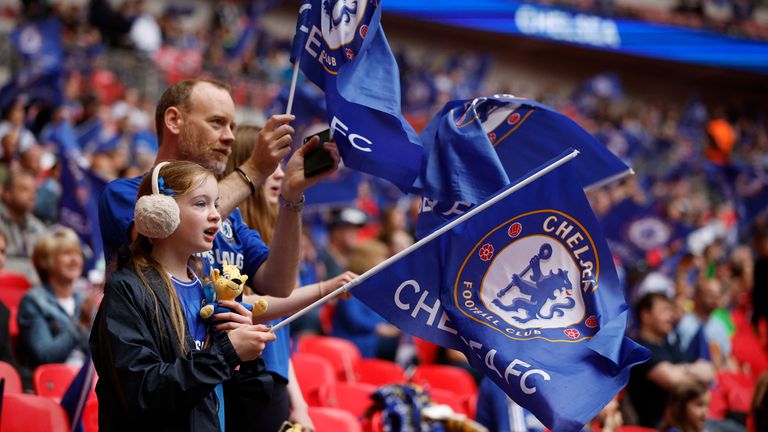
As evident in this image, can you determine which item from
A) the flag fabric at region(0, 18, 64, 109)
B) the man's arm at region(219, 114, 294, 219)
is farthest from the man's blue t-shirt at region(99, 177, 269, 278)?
the flag fabric at region(0, 18, 64, 109)

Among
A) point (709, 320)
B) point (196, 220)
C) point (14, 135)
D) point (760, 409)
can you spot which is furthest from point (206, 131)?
point (709, 320)

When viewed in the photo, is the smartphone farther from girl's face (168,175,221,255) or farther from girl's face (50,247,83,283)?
girl's face (50,247,83,283)

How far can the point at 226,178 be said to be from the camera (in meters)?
3.04

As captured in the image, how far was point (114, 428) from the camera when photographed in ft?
Result: 8.21

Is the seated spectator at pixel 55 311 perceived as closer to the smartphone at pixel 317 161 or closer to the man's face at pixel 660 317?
the smartphone at pixel 317 161

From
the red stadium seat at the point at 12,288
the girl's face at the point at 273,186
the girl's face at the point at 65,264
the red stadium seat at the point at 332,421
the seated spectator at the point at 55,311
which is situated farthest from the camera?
the red stadium seat at the point at 12,288

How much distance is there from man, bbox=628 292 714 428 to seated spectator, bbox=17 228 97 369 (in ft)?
9.79

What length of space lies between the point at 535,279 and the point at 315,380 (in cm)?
216

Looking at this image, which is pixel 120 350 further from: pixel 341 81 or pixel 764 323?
pixel 764 323

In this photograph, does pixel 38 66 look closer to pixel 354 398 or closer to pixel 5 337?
pixel 5 337

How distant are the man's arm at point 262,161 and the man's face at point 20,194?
3.54 metres

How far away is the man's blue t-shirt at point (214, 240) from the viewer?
2.92 m

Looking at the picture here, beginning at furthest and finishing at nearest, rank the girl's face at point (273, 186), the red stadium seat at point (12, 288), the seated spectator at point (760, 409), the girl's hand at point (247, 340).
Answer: the red stadium seat at point (12, 288) < the seated spectator at point (760, 409) < the girl's face at point (273, 186) < the girl's hand at point (247, 340)

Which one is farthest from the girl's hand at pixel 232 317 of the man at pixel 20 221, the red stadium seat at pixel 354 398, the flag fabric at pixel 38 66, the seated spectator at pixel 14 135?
the flag fabric at pixel 38 66
